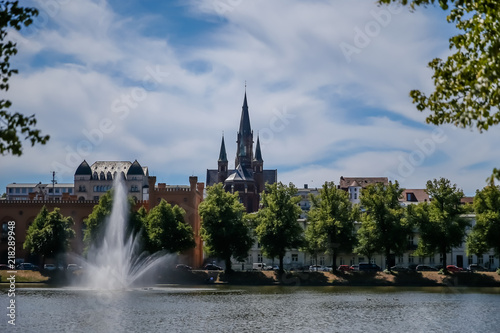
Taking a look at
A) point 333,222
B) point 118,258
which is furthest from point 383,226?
point 118,258

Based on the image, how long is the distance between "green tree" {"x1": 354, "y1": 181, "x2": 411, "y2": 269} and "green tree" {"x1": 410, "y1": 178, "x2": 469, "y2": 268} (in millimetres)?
2216

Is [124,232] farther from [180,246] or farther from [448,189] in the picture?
[448,189]

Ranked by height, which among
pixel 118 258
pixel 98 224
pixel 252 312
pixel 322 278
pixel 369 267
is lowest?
pixel 322 278

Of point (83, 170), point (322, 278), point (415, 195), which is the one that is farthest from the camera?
point (83, 170)

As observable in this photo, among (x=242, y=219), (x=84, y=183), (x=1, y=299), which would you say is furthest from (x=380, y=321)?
(x=84, y=183)

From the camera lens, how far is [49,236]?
92750mm

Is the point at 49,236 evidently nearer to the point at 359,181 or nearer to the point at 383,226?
the point at 383,226

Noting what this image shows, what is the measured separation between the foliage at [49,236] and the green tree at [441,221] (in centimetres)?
5136

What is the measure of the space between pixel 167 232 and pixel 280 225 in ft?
55.8

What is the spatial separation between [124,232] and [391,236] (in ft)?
124

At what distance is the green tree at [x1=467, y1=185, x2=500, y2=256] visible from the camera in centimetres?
8144

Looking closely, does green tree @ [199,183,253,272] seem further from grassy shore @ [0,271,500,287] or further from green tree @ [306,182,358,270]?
green tree @ [306,182,358,270]

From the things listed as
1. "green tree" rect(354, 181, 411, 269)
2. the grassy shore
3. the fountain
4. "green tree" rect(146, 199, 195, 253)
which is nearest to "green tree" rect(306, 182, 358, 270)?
"green tree" rect(354, 181, 411, 269)

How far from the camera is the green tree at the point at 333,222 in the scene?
89.1 metres
